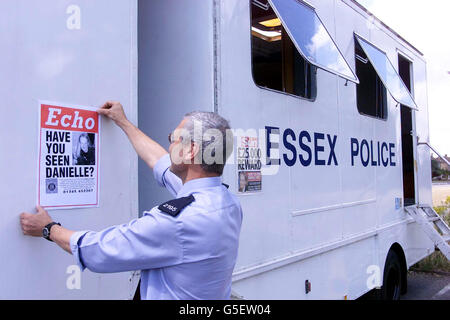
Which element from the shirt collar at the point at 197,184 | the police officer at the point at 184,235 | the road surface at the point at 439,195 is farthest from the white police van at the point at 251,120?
the road surface at the point at 439,195

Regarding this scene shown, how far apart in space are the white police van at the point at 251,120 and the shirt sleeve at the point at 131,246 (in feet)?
0.74

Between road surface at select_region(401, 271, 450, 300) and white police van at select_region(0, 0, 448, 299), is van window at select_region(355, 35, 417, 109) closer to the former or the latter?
white police van at select_region(0, 0, 448, 299)

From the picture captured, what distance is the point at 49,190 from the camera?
68.0 inches

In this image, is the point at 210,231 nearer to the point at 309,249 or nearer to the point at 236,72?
the point at 236,72

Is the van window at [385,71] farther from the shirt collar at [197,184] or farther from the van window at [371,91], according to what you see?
the shirt collar at [197,184]

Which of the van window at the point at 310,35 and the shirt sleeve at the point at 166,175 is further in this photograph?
the van window at the point at 310,35

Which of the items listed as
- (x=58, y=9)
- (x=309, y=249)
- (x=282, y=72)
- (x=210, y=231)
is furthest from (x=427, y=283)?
(x=58, y=9)

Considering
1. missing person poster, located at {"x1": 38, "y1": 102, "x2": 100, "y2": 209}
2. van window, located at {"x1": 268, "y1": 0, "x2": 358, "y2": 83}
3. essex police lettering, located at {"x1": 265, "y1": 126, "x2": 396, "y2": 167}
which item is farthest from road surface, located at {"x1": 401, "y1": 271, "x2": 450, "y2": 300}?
missing person poster, located at {"x1": 38, "y1": 102, "x2": 100, "y2": 209}

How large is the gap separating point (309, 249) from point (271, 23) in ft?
5.27

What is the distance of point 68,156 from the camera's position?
A: 5.89 feet

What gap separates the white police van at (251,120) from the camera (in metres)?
1.69

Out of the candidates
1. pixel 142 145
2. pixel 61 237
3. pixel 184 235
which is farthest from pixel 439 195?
pixel 61 237

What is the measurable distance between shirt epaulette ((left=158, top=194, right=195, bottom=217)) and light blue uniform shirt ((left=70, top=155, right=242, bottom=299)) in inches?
0.5
